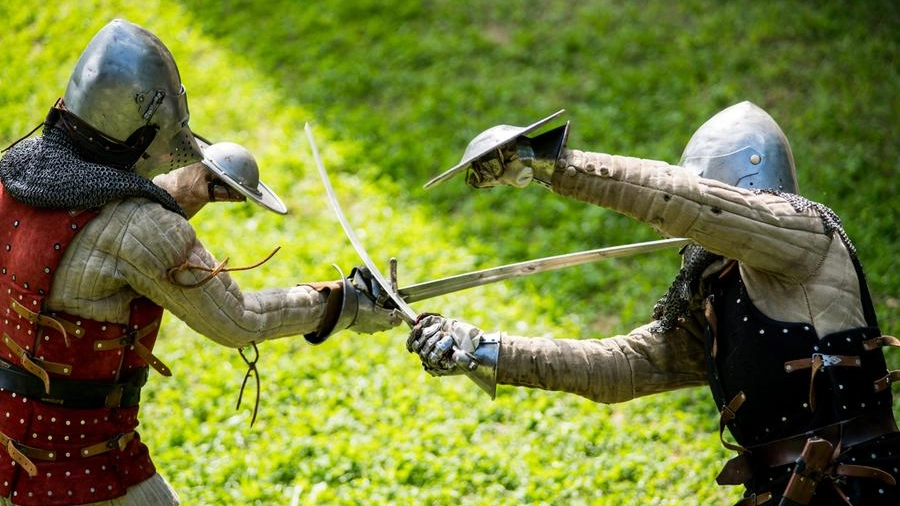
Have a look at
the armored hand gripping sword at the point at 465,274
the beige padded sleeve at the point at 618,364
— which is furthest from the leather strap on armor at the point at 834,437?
the armored hand gripping sword at the point at 465,274

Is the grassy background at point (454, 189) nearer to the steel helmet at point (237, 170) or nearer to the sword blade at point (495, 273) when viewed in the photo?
the sword blade at point (495, 273)

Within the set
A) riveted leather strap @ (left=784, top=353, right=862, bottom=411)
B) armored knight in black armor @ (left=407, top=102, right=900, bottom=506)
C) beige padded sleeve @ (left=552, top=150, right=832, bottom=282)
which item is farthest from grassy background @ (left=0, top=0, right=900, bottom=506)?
beige padded sleeve @ (left=552, top=150, right=832, bottom=282)

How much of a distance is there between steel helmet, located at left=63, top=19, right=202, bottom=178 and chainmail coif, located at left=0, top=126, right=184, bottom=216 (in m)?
0.14

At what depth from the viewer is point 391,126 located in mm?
9648

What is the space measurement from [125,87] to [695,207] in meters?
2.08

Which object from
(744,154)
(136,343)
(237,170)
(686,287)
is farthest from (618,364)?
(136,343)

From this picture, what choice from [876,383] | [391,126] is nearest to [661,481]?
[876,383]

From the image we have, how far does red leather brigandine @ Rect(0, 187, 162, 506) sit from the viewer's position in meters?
3.81

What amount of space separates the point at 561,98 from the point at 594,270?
2488mm

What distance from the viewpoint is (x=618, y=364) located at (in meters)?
4.47

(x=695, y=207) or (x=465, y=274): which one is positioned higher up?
(x=695, y=207)

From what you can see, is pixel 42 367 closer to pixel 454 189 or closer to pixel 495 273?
pixel 495 273

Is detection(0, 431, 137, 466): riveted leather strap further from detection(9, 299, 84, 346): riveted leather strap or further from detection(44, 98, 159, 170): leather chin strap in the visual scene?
detection(44, 98, 159, 170): leather chin strap

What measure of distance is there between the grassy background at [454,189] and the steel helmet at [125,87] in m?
2.60
